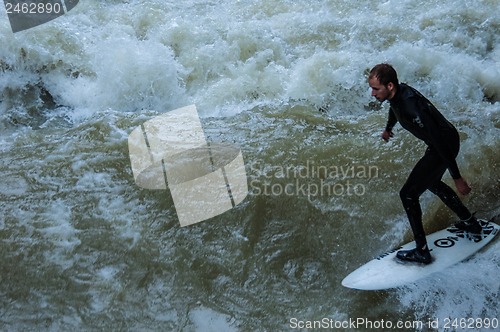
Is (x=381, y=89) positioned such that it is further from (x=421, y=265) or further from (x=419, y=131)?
(x=421, y=265)

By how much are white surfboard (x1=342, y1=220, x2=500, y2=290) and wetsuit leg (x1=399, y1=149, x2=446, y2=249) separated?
0.27m

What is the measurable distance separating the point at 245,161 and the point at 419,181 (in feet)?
5.30

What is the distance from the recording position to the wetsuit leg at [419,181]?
337 cm

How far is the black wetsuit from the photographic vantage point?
3.19m

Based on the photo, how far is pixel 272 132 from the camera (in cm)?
488

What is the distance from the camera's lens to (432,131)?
3.18m

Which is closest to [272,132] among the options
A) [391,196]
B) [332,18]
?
[391,196]

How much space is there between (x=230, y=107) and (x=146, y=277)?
222 cm
